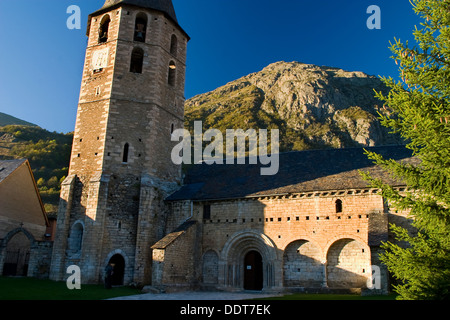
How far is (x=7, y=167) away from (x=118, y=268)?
507 inches

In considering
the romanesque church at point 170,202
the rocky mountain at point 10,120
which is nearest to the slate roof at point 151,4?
the romanesque church at point 170,202

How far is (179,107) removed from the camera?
1033 inches

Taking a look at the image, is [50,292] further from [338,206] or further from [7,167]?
[7,167]

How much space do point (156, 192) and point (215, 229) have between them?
14.3 feet

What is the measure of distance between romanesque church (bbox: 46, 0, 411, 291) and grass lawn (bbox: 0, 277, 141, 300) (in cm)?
191

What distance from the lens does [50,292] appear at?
1595cm

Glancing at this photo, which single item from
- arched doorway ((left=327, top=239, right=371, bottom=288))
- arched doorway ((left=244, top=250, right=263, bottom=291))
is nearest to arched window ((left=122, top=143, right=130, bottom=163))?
arched doorway ((left=244, top=250, right=263, bottom=291))

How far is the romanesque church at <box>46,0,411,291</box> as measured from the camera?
19234mm

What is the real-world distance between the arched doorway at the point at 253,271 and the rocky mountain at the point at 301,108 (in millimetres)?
45370

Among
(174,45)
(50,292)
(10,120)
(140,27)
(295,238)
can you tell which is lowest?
(50,292)

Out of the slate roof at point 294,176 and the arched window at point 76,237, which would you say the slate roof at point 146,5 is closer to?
the slate roof at point 294,176

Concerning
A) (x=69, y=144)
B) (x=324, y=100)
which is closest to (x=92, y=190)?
(x=69, y=144)

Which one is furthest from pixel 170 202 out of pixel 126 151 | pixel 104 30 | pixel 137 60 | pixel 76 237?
pixel 104 30
